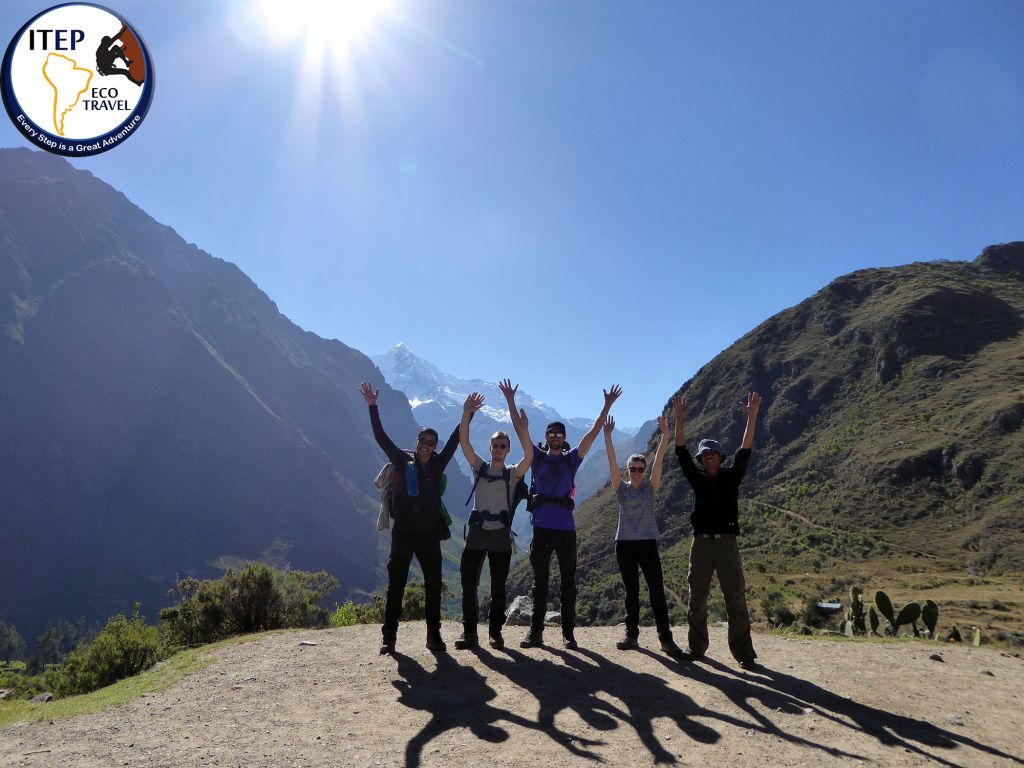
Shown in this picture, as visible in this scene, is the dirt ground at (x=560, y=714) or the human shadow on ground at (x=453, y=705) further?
the human shadow on ground at (x=453, y=705)

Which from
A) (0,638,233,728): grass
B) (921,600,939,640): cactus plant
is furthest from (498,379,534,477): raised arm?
(921,600,939,640): cactus plant

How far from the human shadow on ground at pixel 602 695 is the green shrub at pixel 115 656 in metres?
6.83

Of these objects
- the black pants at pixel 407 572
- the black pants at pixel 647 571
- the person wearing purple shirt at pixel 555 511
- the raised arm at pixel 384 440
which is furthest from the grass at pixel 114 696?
the black pants at pixel 647 571

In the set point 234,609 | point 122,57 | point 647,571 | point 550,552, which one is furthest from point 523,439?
point 122,57

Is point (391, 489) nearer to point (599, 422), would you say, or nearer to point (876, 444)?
point (599, 422)

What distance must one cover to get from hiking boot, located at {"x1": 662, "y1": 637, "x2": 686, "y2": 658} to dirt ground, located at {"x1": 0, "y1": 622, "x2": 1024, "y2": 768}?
6.4 inches

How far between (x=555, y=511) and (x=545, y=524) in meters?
0.24

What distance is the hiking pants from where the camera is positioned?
716 cm

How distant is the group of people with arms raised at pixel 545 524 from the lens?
739 cm

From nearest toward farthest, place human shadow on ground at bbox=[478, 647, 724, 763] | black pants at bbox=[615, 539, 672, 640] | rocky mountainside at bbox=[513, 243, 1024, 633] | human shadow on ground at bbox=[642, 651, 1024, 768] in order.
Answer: human shadow on ground at bbox=[642, 651, 1024, 768]
human shadow on ground at bbox=[478, 647, 724, 763]
black pants at bbox=[615, 539, 672, 640]
rocky mountainside at bbox=[513, 243, 1024, 633]

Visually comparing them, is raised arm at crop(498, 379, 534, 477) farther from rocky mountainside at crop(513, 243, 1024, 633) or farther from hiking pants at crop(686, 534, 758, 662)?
rocky mountainside at crop(513, 243, 1024, 633)

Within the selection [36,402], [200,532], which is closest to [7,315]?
[36,402]

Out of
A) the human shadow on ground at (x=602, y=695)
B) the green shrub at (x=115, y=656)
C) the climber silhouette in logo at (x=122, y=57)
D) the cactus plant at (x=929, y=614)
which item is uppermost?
the climber silhouette in logo at (x=122, y=57)

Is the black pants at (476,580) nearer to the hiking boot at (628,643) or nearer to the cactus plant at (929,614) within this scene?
the hiking boot at (628,643)
